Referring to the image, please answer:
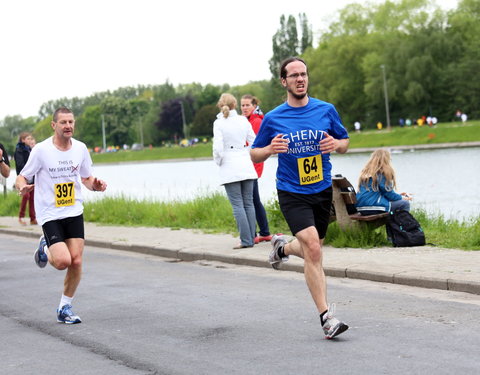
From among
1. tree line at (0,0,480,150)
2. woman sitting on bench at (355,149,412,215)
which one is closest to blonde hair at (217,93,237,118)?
woman sitting on bench at (355,149,412,215)

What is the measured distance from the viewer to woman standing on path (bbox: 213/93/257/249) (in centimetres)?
1199

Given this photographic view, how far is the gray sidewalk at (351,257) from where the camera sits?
866 centimetres

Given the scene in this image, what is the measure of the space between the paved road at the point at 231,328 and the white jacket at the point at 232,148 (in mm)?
1904

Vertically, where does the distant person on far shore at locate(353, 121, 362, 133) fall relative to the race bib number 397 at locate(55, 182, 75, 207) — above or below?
below

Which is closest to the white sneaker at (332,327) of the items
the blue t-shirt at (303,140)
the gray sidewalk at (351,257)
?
the blue t-shirt at (303,140)

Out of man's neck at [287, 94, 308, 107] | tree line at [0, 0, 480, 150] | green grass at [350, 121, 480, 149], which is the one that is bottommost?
green grass at [350, 121, 480, 149]

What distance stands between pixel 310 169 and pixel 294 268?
3859mm

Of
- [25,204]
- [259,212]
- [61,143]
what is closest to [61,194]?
[61,143]

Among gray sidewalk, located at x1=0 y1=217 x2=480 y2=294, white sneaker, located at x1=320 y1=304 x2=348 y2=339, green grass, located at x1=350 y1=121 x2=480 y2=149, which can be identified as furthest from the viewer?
green grass, located at x1=350 y1=121 x2=480 y2=149

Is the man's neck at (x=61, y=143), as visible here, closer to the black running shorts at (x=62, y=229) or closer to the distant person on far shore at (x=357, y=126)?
the black running shorts at (x=62, y=229)

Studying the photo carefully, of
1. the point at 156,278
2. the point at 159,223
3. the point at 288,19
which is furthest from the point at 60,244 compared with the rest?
the point at 288,19

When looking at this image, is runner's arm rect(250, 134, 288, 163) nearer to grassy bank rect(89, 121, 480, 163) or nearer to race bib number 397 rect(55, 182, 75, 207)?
race bib number 397 rect(55, 182, 75, 207)

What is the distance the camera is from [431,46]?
300 feet

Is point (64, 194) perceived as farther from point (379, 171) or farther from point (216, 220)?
point (216, 220)
